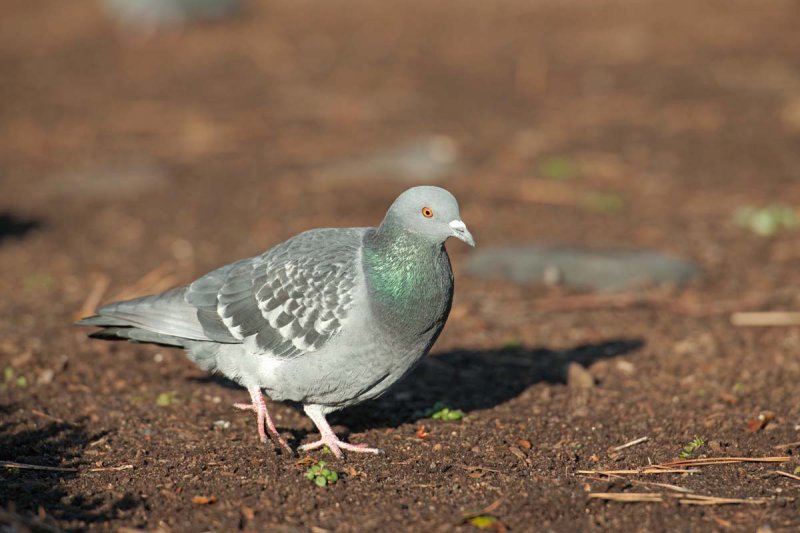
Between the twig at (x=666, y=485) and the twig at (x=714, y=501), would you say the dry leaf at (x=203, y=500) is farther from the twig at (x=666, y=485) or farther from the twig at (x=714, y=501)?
the twig at (x=714, y=501)

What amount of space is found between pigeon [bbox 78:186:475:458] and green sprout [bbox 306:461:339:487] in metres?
0.33

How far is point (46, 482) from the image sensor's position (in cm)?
442

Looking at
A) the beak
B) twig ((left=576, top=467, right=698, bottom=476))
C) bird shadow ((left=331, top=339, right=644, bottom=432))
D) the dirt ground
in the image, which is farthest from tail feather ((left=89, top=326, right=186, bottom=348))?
twig ((left=576, top=467, right=698, bottom=476))

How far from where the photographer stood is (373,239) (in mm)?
4840

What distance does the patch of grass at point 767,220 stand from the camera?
855 centimetres

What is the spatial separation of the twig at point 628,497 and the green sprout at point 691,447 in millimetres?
603

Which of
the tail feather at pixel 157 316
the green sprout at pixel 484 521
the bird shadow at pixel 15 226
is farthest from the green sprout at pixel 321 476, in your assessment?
the bird shadow at pixel 15 226

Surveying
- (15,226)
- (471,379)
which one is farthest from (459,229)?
(15,226)

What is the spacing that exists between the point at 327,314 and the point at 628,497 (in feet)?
5.17

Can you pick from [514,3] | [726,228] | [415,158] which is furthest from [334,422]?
[514,3]

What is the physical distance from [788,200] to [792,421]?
444 cm

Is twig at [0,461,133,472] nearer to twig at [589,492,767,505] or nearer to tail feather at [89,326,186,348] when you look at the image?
tail feather at [89,326,186,348]

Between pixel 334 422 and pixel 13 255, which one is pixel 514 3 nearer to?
pixel 13 255

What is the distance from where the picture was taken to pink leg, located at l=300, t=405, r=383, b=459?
4.85 m
